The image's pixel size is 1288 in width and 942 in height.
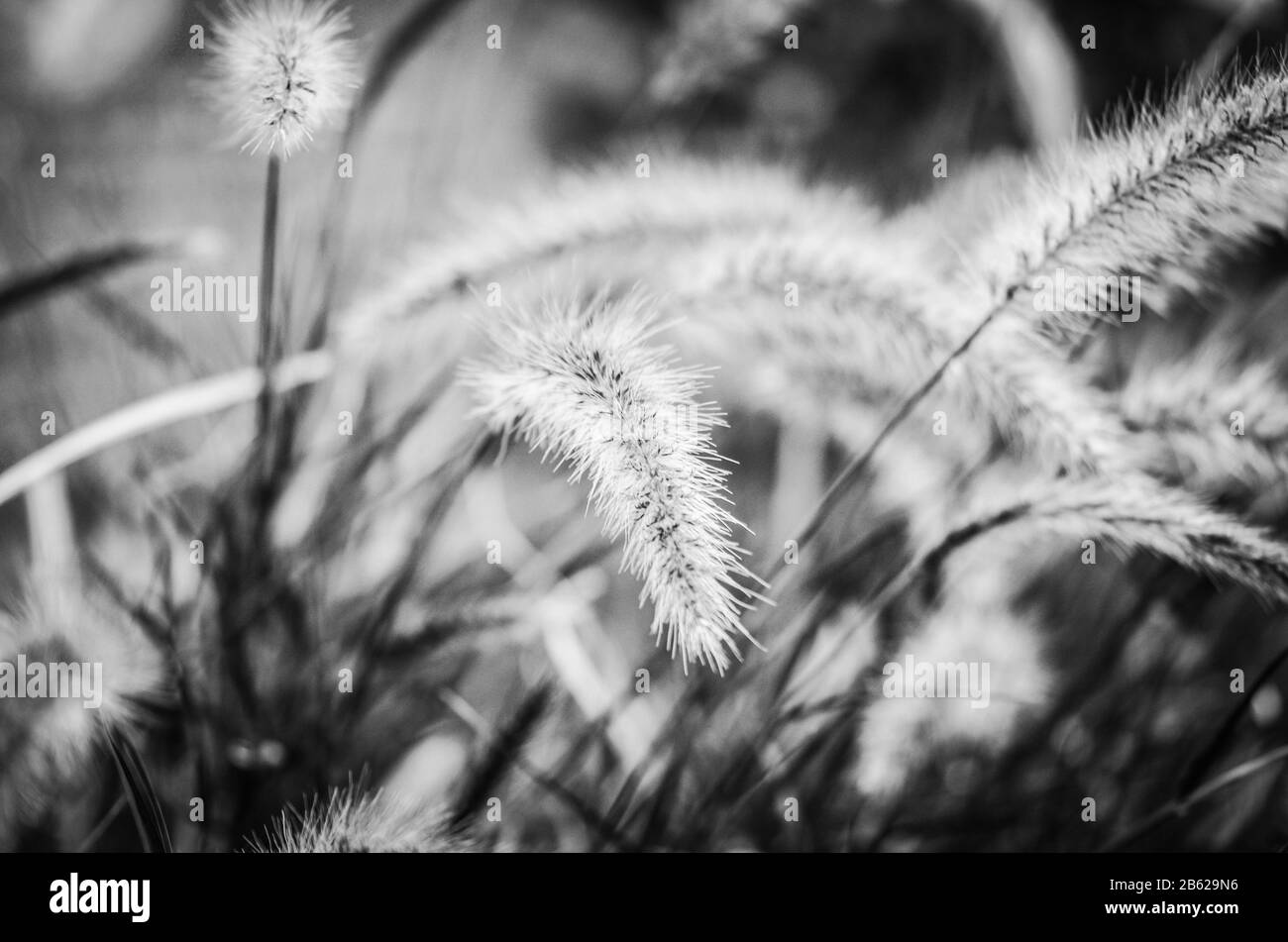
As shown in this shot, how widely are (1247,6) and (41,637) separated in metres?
1.29

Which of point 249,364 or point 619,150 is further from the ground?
point 619,150

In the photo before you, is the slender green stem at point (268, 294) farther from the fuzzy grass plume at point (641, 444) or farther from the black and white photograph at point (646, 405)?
the fuzzy grass plume at point (641, 444)

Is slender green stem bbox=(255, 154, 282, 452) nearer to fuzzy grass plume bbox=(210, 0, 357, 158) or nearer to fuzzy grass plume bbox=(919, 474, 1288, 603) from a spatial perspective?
fuzzy grass plume bbox=(210, 0, 357, 158)

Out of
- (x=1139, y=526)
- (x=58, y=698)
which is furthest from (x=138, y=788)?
(x=1139, y=526)

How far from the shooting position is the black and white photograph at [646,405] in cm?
58

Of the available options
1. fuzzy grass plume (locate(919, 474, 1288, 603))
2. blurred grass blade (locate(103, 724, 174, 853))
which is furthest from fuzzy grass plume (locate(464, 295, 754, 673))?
blurred grass blade (locate(103, 724, 174, 853))

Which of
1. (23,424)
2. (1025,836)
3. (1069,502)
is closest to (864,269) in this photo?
(1069,502)

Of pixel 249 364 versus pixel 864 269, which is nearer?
pixel 864 269

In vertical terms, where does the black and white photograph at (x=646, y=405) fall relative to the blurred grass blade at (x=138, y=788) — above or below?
above

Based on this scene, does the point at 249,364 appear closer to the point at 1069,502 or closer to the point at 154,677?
the point at 154,677

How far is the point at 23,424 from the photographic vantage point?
749 millimetres

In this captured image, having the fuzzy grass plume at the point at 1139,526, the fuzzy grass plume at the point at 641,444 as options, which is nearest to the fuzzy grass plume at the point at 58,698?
the fuzzy grass plume at the point at 641,444

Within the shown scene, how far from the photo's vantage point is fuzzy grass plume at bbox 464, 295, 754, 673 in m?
0.46

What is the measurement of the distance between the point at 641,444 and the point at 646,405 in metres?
0.03
